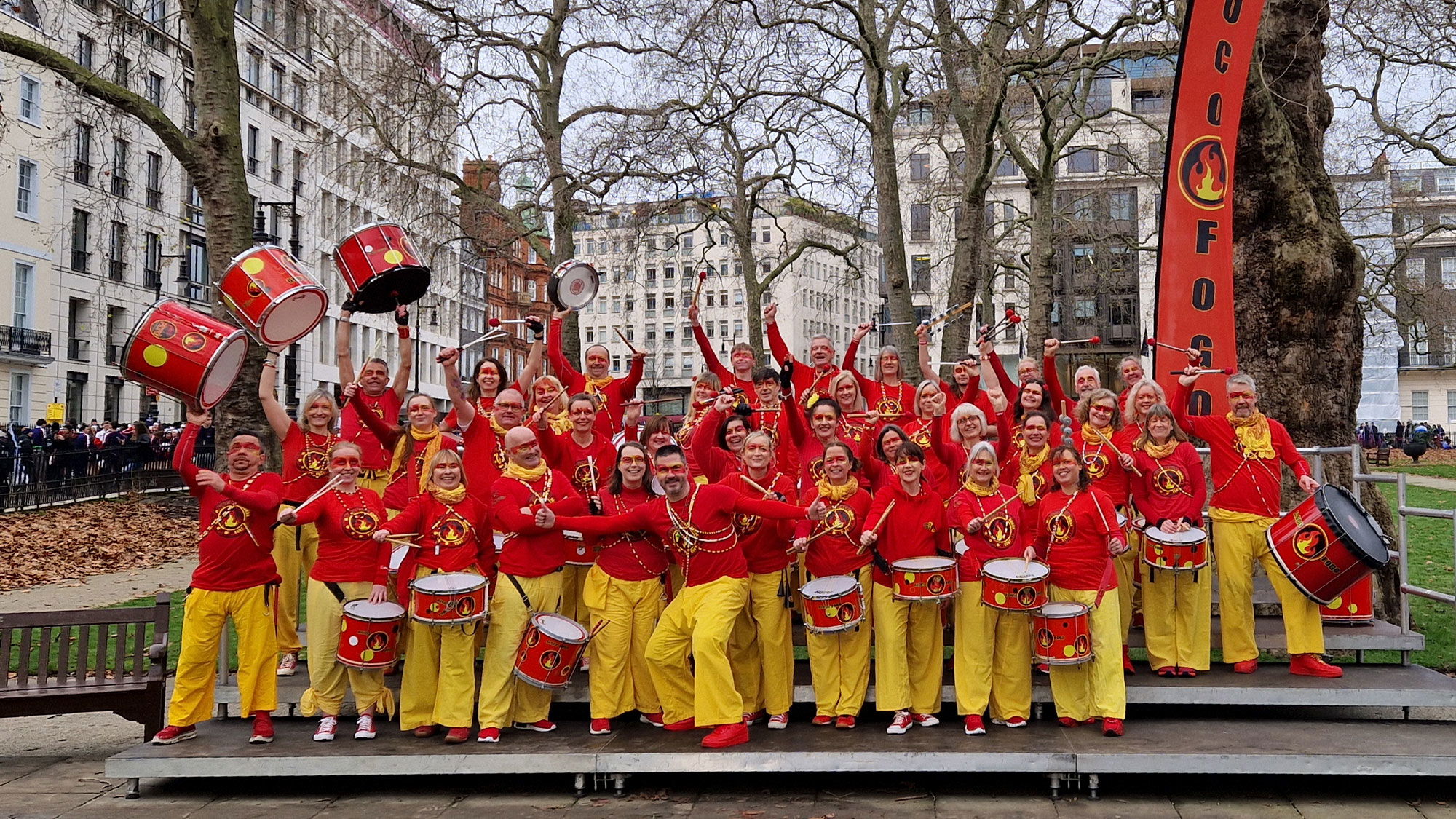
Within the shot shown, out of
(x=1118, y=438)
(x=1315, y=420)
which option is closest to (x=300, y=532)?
(x=1118, y=438)

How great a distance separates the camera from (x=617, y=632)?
721 centimetres

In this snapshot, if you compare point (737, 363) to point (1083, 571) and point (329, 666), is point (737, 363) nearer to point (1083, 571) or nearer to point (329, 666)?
point (1083, 571)

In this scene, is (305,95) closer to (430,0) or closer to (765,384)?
(430,0)

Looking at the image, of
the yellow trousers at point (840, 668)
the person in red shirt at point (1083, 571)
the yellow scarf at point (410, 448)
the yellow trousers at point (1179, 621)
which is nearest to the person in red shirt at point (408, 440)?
the yellow scarf at point (410, 448)

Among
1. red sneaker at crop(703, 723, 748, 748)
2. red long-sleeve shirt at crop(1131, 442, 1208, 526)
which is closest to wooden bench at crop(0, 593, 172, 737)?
red sneaker at crop(703, 723, 748, 748)

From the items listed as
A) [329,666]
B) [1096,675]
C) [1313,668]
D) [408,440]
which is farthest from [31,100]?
[1313,668]

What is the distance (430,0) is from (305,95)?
3111 mm

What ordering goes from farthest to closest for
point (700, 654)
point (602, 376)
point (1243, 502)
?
1. point (602, 376)
2. point (1243, 502)
3. point (700, 654)

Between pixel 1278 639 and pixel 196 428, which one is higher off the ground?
pixel 196 428

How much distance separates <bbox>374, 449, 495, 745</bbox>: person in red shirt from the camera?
23.5 ft

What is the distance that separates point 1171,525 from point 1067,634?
4.55 ft

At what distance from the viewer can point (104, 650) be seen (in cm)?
746

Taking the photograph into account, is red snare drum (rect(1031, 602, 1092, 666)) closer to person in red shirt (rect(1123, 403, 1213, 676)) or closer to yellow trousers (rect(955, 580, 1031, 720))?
yellow trousers (rect(955, 580, 1031, 720))

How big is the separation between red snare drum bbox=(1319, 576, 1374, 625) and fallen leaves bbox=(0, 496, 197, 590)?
1489 centimetres
